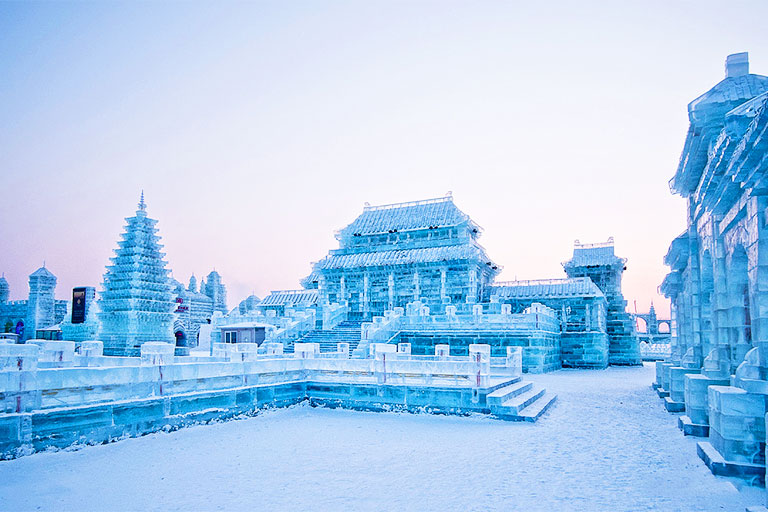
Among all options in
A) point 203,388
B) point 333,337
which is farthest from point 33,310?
point 203,388

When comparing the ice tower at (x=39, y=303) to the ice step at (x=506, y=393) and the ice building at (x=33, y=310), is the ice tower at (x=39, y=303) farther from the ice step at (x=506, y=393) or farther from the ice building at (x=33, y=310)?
the ice step at (x=506, y=393)

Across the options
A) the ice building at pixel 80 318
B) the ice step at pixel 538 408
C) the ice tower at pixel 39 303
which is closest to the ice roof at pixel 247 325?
the ice step at pixel 538 408

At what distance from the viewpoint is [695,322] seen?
14.4 metres

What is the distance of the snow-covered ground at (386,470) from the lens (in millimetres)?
7441

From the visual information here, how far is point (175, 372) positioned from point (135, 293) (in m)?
27.5

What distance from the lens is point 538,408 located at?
1540 centimetres

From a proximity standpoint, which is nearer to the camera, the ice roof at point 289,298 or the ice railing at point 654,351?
the ice roof at point 289,298

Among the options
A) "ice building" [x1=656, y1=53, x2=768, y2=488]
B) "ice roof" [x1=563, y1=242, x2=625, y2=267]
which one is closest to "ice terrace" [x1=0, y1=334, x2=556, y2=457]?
"ice building" [x1=656, y1=53, x2=768, y2=488]

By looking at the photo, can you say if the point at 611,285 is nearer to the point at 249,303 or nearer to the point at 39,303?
the point at 249,303

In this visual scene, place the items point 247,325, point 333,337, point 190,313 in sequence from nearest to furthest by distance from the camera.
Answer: point 333,337
point 247,325
point 190,313

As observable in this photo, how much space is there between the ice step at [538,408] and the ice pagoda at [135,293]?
97.2ft

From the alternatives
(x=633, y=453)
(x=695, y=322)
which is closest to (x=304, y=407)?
(x=633, y=453)

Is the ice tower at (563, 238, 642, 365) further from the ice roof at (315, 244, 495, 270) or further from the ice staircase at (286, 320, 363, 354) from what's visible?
the ice staircase at (286, 320, 363, 354)

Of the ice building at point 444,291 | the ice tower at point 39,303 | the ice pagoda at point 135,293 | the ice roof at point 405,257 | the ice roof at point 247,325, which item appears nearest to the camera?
the ice building at point 444,291
